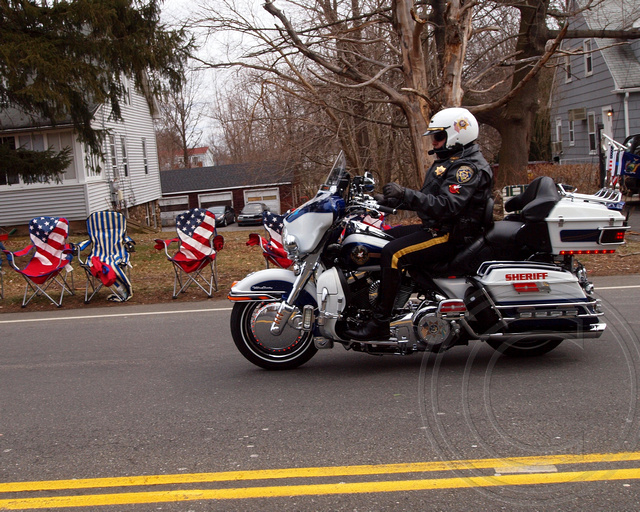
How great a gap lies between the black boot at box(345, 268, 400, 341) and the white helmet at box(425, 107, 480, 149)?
45.9 inches

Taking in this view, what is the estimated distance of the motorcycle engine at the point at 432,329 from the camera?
17.7ft

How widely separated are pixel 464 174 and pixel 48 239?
753 cm

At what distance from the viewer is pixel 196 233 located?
415 inches

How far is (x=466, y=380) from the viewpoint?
548 cm

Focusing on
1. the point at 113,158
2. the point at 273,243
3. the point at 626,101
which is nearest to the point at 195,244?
the point at 273,243

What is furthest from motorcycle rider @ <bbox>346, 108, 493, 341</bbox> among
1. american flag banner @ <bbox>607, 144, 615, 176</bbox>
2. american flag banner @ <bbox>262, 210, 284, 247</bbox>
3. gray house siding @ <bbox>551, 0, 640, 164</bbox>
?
gray house siding @ <bbox>551, 0, 640, 164</bbox>

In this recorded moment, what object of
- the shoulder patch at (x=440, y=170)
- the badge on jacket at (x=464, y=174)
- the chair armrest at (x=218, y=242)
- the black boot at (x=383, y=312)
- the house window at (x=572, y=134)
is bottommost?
the black boot at (x=383, y=312)

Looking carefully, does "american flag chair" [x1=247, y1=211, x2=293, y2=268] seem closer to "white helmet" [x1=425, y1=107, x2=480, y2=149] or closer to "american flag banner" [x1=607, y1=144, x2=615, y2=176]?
"white helmet" [x1=425, y1=107, x2=480, y2=149]

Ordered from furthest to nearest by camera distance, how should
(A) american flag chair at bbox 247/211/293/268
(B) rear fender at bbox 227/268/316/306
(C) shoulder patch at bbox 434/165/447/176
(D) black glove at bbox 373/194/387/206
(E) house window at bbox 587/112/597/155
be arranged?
(E) house window at bbox 587/112/597/155, (A) american flag chair at bbox 247/211/293/268, (B) rear fender at bbox 227/268/316/306, (C) shoulder patch at bbox 434/165/447/176, (D) black glove at bbox 373/194/387/206

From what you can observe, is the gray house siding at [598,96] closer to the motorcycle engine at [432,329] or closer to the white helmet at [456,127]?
the white helmet at [456,127]

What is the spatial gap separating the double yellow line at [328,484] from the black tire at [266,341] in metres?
1.97

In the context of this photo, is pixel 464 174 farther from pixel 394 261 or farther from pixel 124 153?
pixel 124 153

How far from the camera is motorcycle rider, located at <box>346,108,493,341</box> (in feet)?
17.5

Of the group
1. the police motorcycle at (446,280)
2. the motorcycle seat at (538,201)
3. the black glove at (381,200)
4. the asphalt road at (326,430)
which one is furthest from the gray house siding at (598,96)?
the black glove at (381,200)
